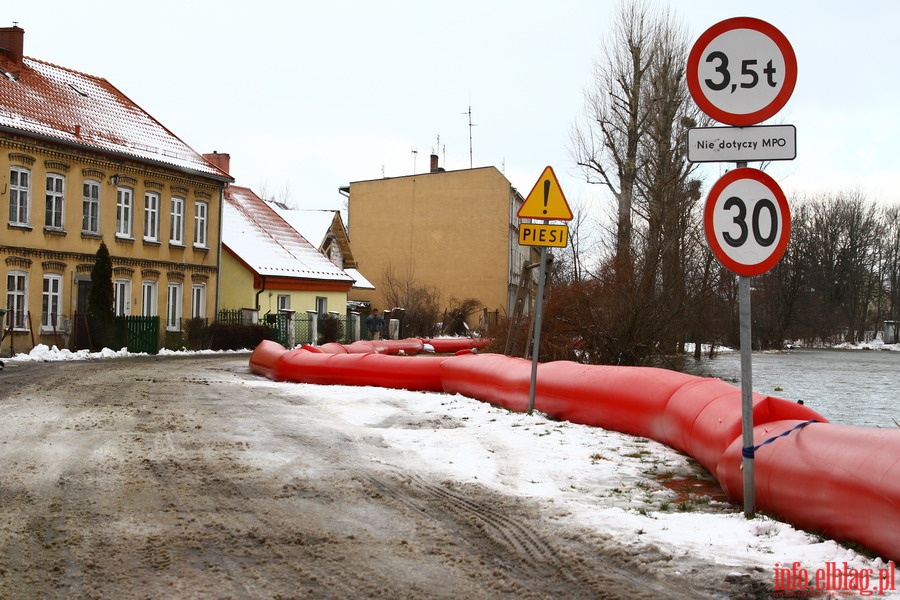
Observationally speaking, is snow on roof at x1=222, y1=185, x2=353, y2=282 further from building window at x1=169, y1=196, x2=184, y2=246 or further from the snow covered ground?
the snow covered ground

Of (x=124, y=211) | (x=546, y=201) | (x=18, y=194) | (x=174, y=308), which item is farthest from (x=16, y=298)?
(x=546, y=201)

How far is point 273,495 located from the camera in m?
6.84

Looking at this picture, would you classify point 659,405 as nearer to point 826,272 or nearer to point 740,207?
point 740,207

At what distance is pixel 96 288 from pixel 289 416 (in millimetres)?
20571

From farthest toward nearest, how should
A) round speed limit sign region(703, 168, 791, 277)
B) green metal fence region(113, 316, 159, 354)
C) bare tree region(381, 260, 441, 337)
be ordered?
bare tree region(381, 260, 441, 337), green metal fence region(113, 316, 159, 354), round speed limit sign region(703, 168, 791, 277)

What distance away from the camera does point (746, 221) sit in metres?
6.33

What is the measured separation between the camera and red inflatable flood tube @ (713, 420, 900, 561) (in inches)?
205

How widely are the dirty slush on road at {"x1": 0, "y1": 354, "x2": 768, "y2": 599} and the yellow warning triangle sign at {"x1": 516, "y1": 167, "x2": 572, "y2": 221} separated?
346 centimetres

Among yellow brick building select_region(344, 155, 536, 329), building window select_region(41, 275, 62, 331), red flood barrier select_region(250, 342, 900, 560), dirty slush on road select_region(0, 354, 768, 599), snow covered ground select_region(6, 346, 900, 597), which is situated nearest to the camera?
dirty slush on road select_region(0, 354, 768, 599)

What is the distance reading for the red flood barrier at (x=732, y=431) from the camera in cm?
539

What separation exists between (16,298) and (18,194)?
322 centimetres

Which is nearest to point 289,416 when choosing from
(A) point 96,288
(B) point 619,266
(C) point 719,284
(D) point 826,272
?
(B) point 619,266

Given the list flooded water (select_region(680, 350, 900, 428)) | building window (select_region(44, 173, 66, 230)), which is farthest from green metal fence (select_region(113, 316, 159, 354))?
flooded water (select_region(680, 350, 900, 428))

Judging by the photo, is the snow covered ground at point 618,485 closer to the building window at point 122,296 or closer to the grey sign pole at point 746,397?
the grey sign pole at point 746,397
